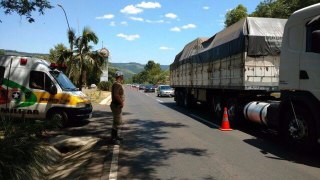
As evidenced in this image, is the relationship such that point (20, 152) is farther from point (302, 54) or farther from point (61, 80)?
point (61, 80)

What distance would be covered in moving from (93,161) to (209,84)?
8.70m

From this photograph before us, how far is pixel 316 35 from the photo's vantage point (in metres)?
6.89

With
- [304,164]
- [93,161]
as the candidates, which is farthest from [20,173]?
[304,164]

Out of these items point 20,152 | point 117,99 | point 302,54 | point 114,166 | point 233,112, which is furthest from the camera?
point 233,112

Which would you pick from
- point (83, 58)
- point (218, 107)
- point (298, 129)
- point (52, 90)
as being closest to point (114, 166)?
point (298, 129)

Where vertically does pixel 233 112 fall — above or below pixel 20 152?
above

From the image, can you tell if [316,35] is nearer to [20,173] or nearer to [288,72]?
[288,72]

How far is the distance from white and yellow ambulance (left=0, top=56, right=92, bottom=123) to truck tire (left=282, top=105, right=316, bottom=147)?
23.5ft

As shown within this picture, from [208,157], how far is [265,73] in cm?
491

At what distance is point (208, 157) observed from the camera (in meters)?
8.06

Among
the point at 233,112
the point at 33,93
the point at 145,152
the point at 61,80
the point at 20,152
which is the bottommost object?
the point at 145,152

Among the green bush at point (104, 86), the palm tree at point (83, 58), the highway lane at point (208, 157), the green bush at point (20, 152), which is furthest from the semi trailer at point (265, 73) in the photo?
the green bush at point (104, 86)

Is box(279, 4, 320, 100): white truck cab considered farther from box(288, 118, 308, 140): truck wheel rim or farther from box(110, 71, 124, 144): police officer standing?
box(110, 71, 124, 144): police officer standing

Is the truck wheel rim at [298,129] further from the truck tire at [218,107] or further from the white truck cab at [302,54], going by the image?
the truck tire at [218,107]
